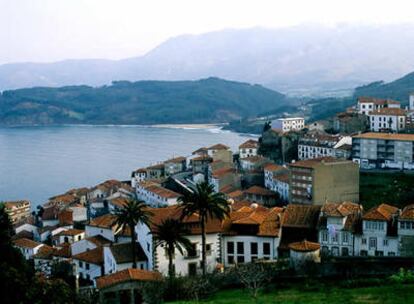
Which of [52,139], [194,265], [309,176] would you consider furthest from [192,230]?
[52,139]

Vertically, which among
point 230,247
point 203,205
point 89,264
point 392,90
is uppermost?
point 392,90

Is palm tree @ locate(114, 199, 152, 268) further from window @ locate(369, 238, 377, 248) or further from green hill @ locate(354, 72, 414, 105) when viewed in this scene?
green hill @ locate(354, 72, 414, 105)

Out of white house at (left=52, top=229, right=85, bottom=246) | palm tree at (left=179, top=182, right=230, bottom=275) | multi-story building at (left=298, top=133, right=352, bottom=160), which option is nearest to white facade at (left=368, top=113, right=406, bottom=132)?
multi-story building at (left=298, top=133, right=352, bottom=160)

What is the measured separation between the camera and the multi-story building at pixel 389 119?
233 ft

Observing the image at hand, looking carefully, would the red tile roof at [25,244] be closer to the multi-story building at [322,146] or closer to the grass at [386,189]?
the grass at [386,189]

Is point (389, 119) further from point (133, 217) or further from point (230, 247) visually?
point (133, 217)

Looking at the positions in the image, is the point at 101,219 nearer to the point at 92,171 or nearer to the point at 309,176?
the point at 309,176

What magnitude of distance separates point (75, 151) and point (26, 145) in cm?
2375

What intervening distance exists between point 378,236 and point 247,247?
22.9 feet

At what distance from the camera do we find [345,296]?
20375mm

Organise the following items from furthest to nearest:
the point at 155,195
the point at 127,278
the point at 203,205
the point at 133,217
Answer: the point at 155,195 → the point at 133,217 → the point at 203,205 → the point at 127,278

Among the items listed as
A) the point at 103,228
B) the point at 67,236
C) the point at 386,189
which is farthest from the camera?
the point at 386,189

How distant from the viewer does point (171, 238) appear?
88.6ft

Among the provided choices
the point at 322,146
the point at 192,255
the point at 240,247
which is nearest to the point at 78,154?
the point at 322,146
